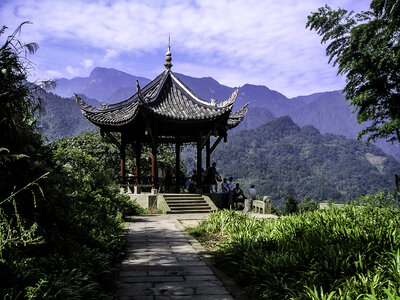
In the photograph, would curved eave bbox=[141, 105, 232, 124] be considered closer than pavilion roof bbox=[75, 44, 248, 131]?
Yes

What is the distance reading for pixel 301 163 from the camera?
470 ft

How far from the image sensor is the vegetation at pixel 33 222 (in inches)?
136

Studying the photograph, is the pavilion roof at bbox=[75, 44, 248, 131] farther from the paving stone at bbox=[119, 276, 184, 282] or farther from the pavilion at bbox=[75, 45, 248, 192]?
the paving stone at bbox=[119, 276, 184, 282]

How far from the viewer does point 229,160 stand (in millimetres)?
139125

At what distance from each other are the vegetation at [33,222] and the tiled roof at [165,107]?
8373mm

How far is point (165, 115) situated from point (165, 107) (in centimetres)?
103

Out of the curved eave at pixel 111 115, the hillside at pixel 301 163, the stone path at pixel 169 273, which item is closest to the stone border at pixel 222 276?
the stone path at pixel 169 273

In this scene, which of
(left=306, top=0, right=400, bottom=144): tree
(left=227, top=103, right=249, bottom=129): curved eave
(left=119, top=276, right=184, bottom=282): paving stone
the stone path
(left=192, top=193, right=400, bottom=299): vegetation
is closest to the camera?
(left=192, top=193, right=400, bottom=299): vegetation

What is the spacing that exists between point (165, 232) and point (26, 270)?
5.15 m

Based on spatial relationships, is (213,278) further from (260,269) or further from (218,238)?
(218,238)

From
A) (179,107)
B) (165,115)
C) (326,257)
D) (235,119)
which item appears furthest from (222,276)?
(235,119)

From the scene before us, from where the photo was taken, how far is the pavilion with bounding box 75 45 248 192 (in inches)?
565

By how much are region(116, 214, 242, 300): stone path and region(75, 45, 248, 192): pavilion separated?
270 inches

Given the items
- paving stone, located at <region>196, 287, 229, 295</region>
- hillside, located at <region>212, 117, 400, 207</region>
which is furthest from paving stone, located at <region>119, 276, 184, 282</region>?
hillside, located at <region>212, 117, 400, 207</region>
